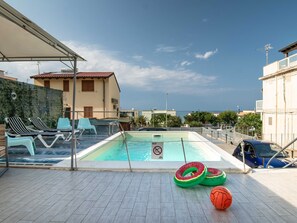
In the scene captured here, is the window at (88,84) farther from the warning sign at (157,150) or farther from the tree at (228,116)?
the tree at (228,116)

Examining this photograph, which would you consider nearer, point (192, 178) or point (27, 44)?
point (192, 178)

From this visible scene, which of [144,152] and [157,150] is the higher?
[157,150]

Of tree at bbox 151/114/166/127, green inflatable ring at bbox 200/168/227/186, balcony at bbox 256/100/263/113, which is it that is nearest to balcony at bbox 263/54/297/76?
balcony at bbox 256/100/263/113

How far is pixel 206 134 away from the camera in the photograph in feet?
49.5

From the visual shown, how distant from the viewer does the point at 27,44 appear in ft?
16.4

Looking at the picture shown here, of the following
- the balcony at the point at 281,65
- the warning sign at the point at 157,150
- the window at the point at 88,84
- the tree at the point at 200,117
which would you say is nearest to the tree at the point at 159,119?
the tree at the point at 200,117

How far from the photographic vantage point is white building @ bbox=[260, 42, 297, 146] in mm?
16078

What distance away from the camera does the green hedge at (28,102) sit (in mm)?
8578

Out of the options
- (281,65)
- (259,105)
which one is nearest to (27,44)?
(281,65)

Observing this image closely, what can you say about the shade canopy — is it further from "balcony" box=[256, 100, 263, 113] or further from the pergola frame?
"balcony" box=[256, 100, 263, 113]

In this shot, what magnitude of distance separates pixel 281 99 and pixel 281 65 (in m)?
2.79

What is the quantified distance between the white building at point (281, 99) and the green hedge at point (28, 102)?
49.8 ft

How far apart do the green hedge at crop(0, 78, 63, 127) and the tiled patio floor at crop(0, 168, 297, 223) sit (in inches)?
203

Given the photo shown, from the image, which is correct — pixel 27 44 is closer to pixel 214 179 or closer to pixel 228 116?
pixel 214 179
